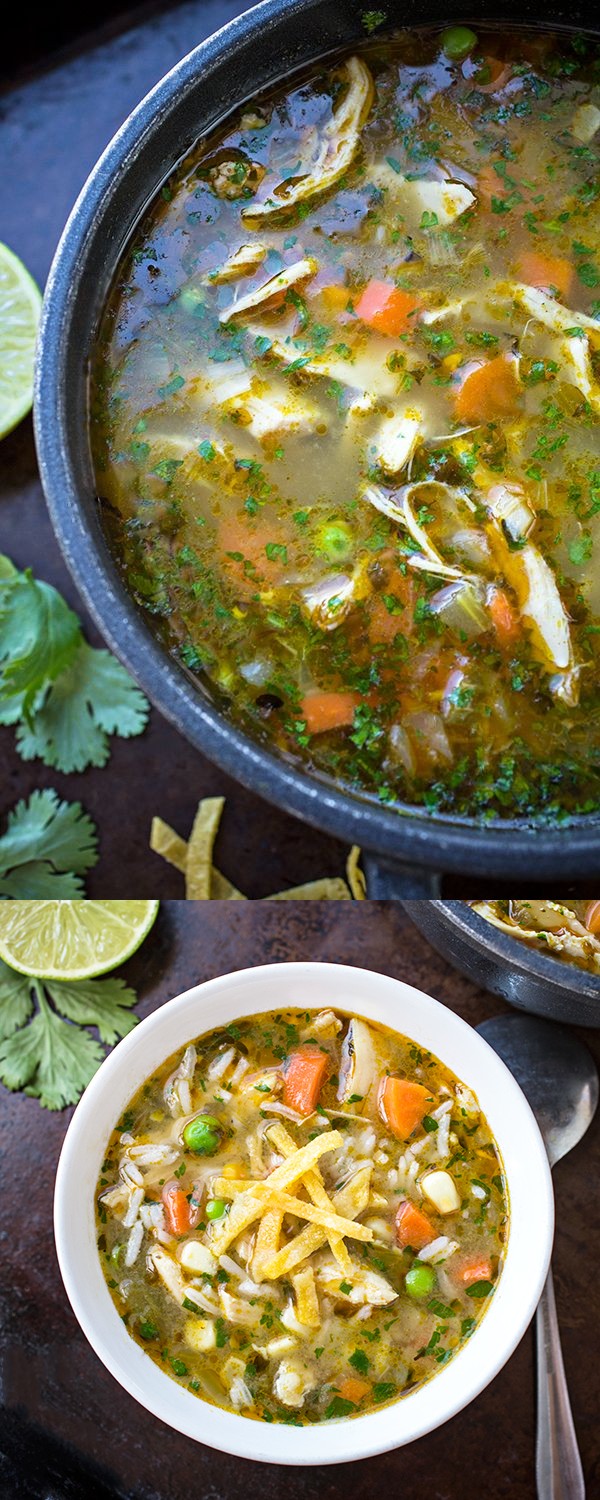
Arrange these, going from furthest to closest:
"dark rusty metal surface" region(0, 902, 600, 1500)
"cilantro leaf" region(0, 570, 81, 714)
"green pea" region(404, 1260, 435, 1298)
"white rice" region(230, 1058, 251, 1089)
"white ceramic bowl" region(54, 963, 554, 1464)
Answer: "cilantro leaf" region(0, 570, 81, 714) → "dark rusty metal surface" region(0, 902, 600, 1500) → "white rice" region(230, 1058, 251, 1089) → "green pea" region(404, 1260, 435, 1298) → "white ceramic bowl" region(54, 963, 554, 1464)

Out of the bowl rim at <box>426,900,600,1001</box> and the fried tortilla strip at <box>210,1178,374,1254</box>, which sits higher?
the bowl rim at <box>426,900,600,1001</box>

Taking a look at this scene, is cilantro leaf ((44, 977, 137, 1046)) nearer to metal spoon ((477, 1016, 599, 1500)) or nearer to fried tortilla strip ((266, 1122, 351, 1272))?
fried tortilla strip ((266, 1122, 351, 1272))

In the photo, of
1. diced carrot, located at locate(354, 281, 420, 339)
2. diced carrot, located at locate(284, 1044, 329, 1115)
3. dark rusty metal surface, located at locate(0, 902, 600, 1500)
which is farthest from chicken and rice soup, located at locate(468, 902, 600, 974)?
diced carrot, located at locate(354, 281, 420, 339)

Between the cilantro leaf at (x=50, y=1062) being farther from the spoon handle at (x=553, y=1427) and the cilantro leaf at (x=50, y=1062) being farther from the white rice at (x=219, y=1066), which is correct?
the spoon handle at (x=553, y=1427)

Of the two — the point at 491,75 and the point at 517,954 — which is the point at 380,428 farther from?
the point at 517,954

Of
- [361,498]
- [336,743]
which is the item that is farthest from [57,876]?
[361,498]

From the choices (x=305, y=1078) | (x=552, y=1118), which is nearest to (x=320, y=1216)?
(x=305, y=1078)
